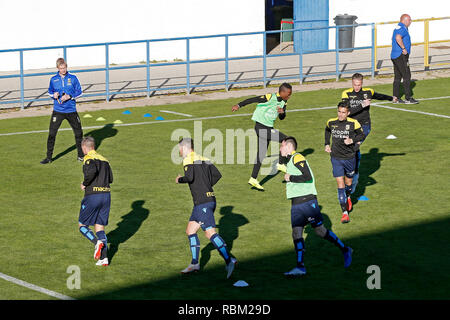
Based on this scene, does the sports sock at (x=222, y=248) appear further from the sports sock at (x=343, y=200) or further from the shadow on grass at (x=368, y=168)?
the shadow on grass at (x=368, y=168)

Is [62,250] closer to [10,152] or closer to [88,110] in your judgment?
[10,152]

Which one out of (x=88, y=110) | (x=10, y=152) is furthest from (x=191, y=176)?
(x=88, y=110)

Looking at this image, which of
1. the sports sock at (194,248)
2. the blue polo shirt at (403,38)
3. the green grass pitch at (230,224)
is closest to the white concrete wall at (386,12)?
the blue polo shirt at (403,38)

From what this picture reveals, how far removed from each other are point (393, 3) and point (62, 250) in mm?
24930

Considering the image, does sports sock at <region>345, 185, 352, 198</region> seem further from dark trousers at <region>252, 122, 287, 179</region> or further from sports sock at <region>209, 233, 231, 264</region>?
sports sock at <region>209, 233, 231, 264</region>

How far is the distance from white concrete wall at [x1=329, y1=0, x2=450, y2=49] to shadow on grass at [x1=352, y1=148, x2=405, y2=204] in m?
17.0

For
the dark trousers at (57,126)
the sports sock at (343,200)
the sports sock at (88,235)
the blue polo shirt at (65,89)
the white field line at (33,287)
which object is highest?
the blue polo shirt at (65,89)

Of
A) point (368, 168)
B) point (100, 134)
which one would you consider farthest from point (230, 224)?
point (100, 134)

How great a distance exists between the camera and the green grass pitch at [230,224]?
1023 cm

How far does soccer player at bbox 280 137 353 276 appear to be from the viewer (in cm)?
1050

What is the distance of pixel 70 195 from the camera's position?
1482cm

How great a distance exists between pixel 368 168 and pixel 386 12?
18.9 meters

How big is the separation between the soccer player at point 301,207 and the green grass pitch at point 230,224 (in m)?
0.30

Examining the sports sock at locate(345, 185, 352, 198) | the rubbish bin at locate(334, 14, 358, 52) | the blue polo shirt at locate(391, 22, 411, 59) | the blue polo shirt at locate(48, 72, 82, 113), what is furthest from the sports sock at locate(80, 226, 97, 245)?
the rubbish bin at locate(334, 14, 358, 52)
